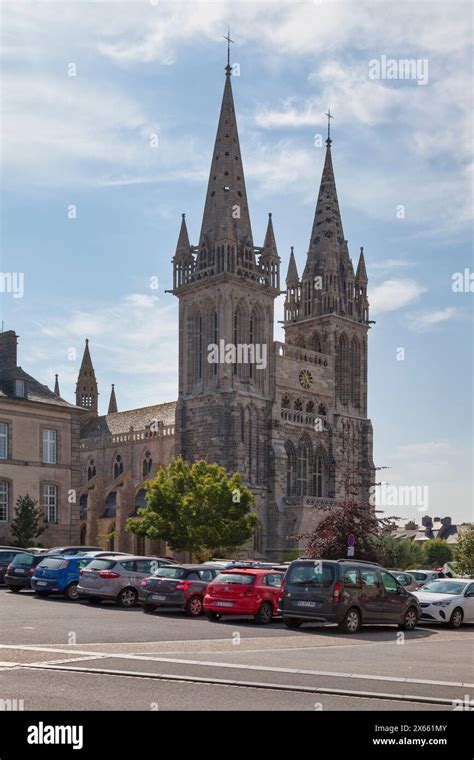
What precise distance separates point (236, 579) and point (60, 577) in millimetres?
6339

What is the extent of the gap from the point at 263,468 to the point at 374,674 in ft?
181

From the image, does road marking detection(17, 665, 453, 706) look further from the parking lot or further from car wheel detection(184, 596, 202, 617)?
car wheel detection(184, 596, 202, 617)

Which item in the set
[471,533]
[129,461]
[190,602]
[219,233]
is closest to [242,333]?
[219,233]

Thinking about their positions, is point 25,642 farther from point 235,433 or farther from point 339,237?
point 339,237

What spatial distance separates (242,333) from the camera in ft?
231

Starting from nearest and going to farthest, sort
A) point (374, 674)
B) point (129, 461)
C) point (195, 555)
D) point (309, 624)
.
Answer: point (374, 674)
point (309, 624)
point (195, 555)
point (129, 461)

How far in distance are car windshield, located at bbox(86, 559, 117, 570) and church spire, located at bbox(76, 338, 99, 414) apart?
8062 centimetres

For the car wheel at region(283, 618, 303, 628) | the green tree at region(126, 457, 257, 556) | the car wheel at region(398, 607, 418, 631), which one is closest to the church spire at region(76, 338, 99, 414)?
the green tree at region(126, 457, 257, 556)

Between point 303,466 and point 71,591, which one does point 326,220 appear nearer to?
point 303,466

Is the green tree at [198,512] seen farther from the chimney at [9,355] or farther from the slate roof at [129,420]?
the slate roof at [129,420]

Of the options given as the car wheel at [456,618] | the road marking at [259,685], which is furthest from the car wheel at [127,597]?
the road marking at [259,685]

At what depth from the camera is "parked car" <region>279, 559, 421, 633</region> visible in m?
19.9

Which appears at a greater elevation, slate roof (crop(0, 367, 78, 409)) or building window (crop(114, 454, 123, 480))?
slate roof (crop(0, 367, 78, 409))
